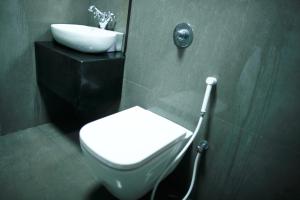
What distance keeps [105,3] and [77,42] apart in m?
0.49

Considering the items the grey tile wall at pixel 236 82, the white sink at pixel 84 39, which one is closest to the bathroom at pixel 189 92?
the grey tile wall at pixel 236 82

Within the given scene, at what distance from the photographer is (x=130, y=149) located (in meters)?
0.79

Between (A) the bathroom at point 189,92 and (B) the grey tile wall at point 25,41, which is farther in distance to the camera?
(B) the grey tile wall at point 25,41

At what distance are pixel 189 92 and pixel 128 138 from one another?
15.7 inches

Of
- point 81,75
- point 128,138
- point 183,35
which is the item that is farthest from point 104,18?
point 128,138

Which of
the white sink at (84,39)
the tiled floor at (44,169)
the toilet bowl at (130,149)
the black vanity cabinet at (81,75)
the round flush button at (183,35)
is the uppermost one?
the round flush button at (183,35)

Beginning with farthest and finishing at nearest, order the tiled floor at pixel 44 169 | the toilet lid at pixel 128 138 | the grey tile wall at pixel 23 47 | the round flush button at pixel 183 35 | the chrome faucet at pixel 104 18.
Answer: the chrome faucet at pixel 104 18, the grey tile wall at pixel 23 47, the tiled floor at pixel 44 169, the round flush button at pixel 183 35, the toilet lid at pixel 128 138

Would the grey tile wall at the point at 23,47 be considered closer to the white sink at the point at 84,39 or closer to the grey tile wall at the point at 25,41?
the grey tile wall at the point at 25,41

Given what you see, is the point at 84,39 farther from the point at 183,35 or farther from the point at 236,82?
the point at 236,82

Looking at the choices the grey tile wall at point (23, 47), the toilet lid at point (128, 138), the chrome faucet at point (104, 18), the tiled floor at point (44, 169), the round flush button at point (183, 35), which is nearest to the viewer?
the toilet lid at point (128, 138)

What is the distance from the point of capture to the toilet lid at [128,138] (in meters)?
0.74

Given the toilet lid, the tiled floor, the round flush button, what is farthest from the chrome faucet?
the tiled floor

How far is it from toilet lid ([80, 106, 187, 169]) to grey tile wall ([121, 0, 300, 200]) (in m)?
0.18

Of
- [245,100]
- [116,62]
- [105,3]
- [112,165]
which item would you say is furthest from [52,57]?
[245,100]
